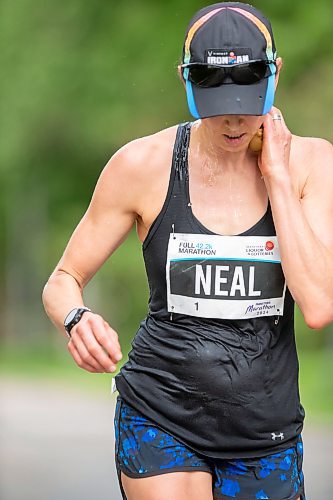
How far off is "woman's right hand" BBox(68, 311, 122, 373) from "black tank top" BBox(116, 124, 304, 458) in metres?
0.34

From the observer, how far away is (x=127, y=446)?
12.7ft

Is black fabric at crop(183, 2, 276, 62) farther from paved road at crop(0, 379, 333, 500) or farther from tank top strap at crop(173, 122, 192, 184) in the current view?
paved road at crop(0, 379, 333, 500)

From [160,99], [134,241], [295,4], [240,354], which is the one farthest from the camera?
[134,241]

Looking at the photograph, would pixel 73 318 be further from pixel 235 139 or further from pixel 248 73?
pixel 248 73

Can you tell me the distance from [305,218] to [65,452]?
6.28 m

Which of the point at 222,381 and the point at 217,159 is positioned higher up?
the point at 217,159

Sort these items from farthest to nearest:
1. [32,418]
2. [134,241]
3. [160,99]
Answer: [134,241] < [160,99] < [32,418]

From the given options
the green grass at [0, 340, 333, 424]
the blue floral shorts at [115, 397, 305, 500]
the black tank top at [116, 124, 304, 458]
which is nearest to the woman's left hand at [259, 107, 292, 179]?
the black tank top at [116, 124, 304, 458]

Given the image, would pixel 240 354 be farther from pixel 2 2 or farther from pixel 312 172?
pixel 2 2

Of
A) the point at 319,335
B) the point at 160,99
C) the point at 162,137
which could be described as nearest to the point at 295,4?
the point at 160,99

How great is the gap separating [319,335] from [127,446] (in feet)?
58.8

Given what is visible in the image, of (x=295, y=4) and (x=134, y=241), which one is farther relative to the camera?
(x=134, y=241)

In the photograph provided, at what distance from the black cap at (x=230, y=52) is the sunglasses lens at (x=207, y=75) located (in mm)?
17

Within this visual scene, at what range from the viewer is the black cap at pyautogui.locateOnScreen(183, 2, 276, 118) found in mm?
3631
